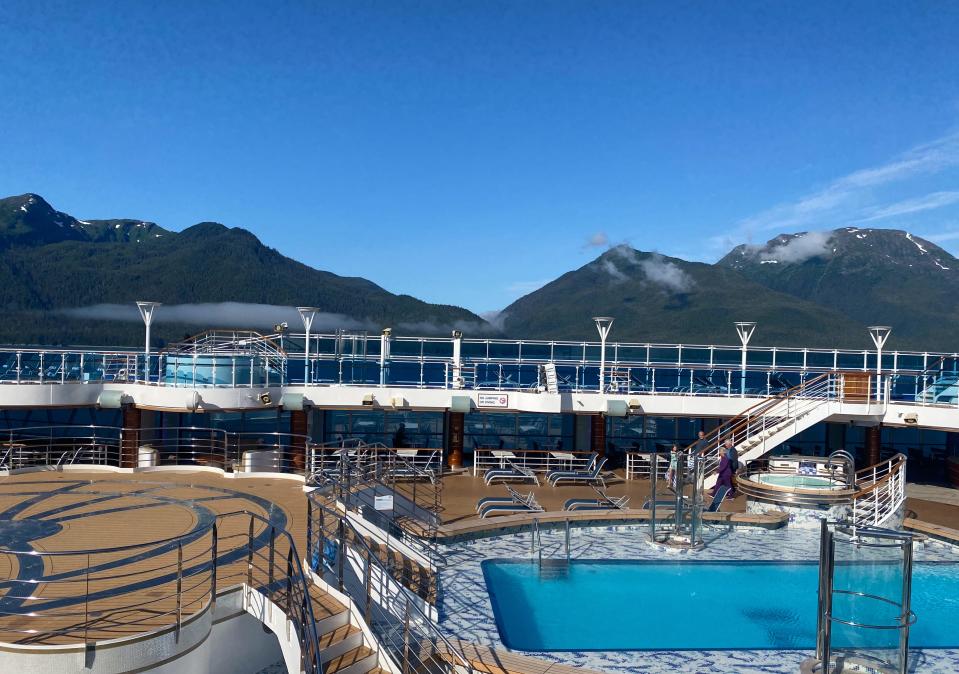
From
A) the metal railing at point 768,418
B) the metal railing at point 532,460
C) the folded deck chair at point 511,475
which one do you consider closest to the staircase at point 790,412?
the metal railing at point 768,418

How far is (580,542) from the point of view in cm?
1130

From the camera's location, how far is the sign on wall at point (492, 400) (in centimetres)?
1667

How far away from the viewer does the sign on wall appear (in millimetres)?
16672

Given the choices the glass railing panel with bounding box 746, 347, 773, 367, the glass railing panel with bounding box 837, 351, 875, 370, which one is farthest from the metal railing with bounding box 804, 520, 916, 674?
the glass railing panel with bounding box 837, 351, 875, 370

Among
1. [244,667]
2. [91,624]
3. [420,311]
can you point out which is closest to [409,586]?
[244,667]

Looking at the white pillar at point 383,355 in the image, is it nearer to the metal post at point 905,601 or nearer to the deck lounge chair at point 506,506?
the deck lounge chair at point 506,506

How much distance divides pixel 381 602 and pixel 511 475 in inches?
346

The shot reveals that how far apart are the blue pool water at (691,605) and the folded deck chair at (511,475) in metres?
5.07

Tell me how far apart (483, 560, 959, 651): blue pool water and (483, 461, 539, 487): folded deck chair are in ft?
16.6

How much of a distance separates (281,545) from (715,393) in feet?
42.7

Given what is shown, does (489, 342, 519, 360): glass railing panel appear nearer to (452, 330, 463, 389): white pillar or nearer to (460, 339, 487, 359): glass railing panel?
(460, 339, 487, 359): glass railing panel

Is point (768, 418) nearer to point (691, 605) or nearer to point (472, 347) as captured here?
point (691, 605)

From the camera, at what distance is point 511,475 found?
1544cm

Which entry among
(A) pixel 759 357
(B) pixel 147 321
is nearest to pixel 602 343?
(B) pixel 147 321
